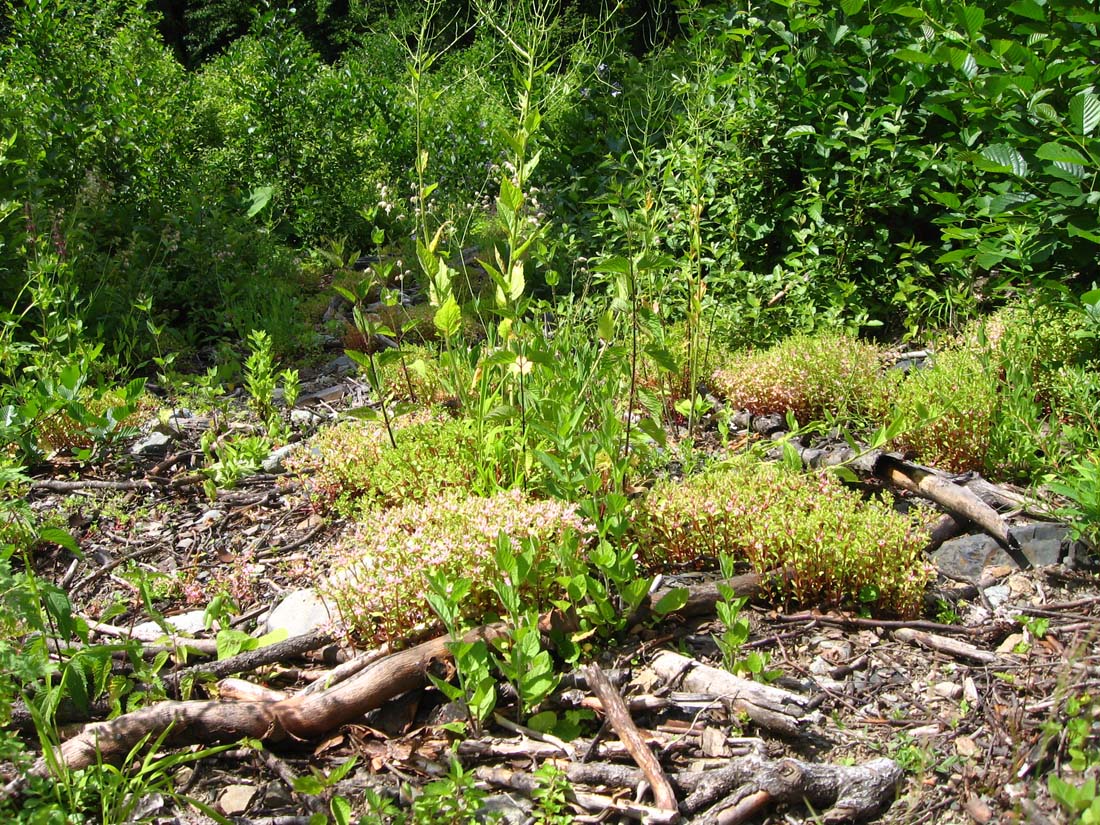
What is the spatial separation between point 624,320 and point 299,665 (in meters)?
1.89

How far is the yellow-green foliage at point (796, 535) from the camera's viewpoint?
2.65 meters

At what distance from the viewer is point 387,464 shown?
338cm

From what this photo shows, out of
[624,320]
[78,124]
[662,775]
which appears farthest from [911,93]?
[78,124]

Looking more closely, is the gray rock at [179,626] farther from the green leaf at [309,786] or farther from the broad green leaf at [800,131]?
the broad green leaf at [800,131]

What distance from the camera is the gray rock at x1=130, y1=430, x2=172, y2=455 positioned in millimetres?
4086

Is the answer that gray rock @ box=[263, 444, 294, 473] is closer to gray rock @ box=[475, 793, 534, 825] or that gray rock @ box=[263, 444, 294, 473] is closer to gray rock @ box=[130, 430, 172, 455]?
gray rock @ box=[130, 430, 172, 455]

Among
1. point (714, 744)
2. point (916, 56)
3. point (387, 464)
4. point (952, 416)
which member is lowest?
point (714, 744)

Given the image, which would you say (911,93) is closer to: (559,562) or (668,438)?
(668,438)

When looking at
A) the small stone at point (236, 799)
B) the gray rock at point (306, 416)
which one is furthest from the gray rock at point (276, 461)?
the small stone at point (236, 799)

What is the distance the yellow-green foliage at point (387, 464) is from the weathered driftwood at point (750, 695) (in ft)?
3.43

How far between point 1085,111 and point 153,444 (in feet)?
13.3

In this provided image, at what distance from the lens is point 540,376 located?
130 inches

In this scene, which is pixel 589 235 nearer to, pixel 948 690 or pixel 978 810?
pixel 948 690

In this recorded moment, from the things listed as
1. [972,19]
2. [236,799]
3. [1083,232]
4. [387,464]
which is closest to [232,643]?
[236,799]
